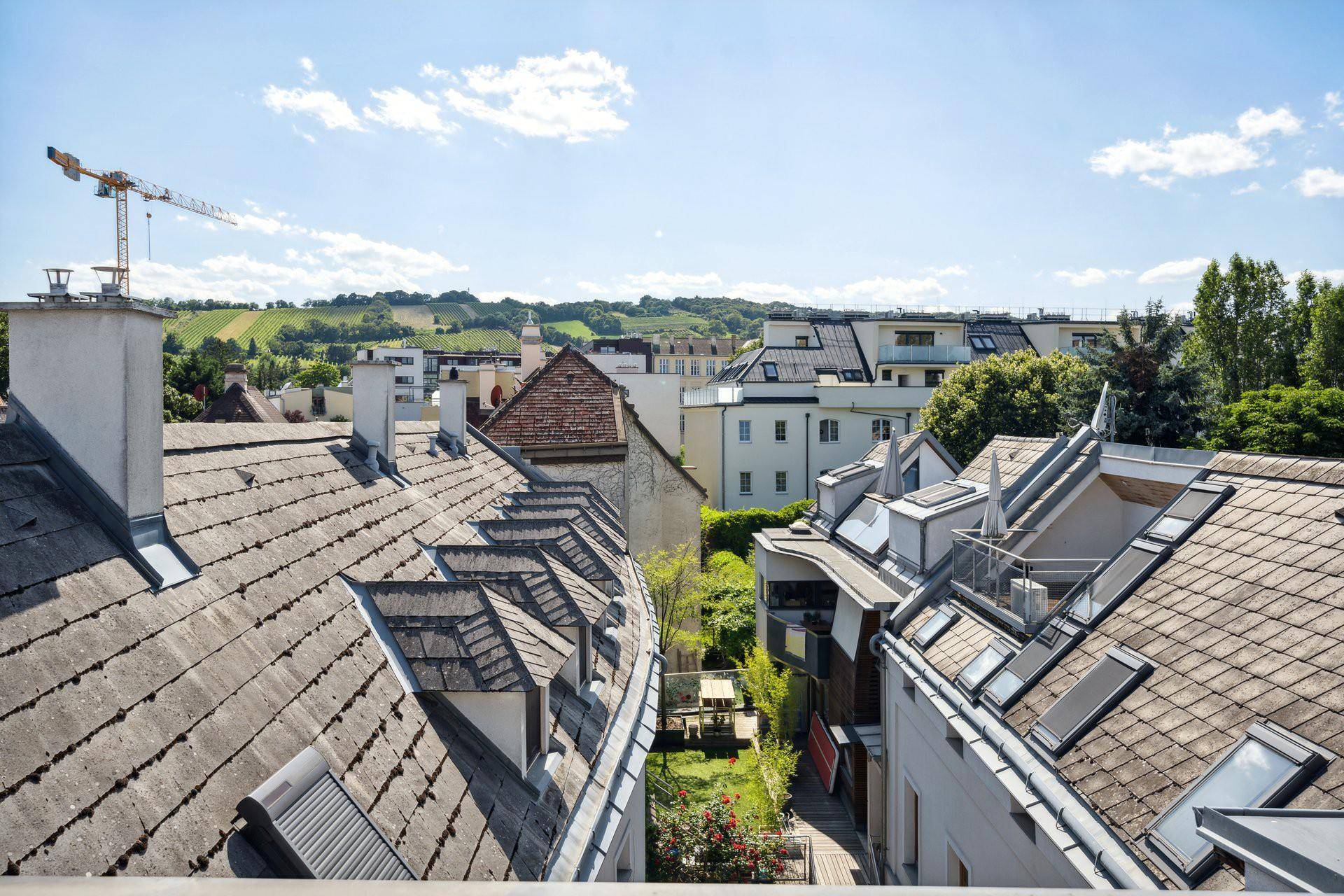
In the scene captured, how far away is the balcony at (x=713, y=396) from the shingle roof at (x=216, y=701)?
38700 mm

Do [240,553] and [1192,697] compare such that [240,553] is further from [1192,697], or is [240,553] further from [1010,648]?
[1010,648]

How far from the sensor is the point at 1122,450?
14.6 metres

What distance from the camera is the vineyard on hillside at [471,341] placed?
15400 cm

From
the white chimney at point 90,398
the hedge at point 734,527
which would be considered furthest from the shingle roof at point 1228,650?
the hedge at point 734,527

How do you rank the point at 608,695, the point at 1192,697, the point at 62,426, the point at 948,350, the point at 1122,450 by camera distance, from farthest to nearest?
1. the point at 948,350
2. the point at 1122,450
3. the point at 608,695
4. the point at 1192,697
5. the point at 62,426

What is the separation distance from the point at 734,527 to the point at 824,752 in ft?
62.1

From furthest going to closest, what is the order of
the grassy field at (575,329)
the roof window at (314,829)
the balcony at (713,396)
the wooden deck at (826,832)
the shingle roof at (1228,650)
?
the grassy field at (575,329) → the balcony at (713,396) → the wooden deck at (826,832) → the shingle roof at (1228,650) → the roof window at (314,829)

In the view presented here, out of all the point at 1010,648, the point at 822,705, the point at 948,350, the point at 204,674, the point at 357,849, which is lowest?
the point at 822,705

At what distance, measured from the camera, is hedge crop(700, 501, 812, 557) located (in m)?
39.1

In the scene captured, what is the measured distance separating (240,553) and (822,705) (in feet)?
61.7

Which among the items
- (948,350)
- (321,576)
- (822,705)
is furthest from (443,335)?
(321,576)

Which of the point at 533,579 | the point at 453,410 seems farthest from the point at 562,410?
the point at 533,579

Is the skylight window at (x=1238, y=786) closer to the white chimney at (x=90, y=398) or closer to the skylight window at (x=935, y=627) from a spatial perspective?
the skylight window at (x=935, y=627)

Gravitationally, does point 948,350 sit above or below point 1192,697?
above
